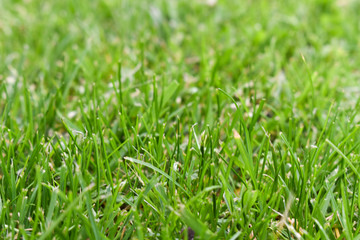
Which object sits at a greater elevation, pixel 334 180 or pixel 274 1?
pixel 274 1

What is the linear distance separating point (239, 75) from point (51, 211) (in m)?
1.34

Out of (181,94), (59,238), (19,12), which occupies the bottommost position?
(59,238)

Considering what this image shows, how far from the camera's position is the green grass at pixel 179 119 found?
125 cm

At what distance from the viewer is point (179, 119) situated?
4.85 ft

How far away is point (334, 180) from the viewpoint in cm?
137

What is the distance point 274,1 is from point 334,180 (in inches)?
83.5

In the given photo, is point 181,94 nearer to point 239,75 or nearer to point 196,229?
point 239,75

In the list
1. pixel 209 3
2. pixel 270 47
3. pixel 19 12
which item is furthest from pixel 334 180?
pixel 19 12

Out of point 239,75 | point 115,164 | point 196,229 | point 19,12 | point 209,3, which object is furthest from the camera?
point 209,3

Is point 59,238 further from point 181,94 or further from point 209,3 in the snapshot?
point 209,3

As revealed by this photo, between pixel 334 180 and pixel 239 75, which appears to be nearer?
pixel 334 180

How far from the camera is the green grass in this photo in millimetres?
1253

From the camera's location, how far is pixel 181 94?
2031mm

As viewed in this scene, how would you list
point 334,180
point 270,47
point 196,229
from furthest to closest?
point 270,47, point 334,180, point 196,229
